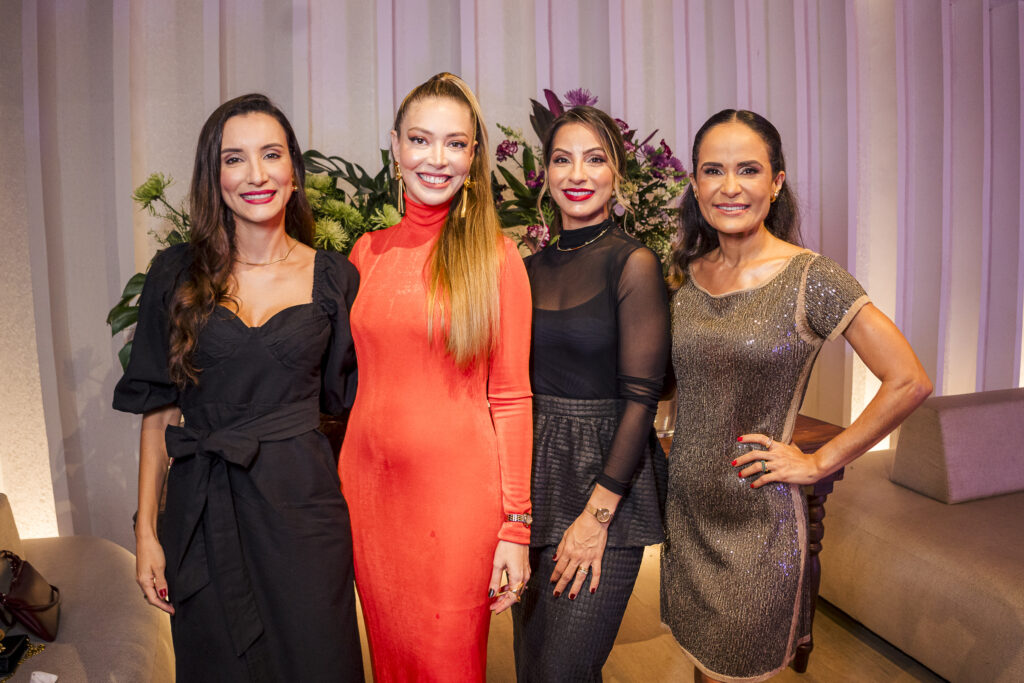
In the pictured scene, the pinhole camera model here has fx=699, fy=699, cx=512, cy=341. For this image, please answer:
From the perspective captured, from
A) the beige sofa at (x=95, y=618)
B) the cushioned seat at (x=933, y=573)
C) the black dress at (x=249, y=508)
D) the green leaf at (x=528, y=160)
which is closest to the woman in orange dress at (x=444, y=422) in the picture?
the black dress at (x=249, y=508)

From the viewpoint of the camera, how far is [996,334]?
4.26 m

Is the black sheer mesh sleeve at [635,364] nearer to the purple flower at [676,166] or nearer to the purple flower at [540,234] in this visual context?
the purple flower at [540,234]

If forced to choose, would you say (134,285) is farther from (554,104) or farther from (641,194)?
(641,194)

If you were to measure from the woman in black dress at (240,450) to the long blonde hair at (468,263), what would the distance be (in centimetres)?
25

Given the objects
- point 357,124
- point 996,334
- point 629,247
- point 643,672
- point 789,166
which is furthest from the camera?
point 996,334

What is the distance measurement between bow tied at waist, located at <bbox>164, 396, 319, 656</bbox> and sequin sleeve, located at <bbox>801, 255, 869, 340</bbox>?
1185mm

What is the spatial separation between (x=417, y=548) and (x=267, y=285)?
0.65m

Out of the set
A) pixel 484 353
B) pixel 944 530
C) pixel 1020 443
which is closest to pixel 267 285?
pixel 484 353

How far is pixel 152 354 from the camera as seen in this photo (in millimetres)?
1466

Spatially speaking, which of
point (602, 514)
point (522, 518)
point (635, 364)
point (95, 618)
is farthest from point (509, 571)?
point (95, 618)

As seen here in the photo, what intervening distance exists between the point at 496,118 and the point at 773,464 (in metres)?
2.16

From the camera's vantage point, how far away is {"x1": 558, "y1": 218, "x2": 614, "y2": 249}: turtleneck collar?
1.67 m

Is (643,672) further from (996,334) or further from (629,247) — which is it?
(996,334)

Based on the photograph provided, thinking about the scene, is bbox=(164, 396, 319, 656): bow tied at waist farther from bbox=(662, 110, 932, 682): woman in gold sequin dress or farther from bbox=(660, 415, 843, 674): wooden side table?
bbox=(660, 415, 843, 674): wooden side table
